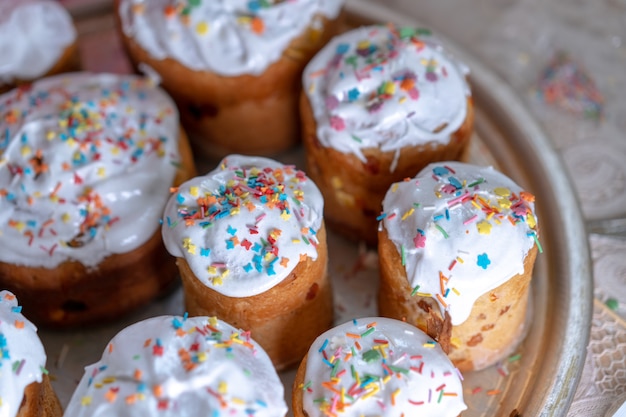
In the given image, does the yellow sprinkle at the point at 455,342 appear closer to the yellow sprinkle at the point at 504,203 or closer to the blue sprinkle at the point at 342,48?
the yellow sprinkle at the point at 504,203

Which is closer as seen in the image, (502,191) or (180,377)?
(180,377)

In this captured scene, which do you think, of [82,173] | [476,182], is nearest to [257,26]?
[82,173]

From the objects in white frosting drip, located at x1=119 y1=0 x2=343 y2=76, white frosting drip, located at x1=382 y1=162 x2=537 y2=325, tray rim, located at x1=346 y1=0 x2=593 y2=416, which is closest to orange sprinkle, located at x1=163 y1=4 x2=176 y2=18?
white frosting drip, located at x1=119 y1=0 x2=343 y2=76

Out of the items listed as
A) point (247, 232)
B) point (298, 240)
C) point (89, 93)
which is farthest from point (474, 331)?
point (89, 93)

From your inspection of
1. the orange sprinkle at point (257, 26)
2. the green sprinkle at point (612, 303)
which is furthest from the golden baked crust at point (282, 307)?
the green sprinkle at point (612, 303)

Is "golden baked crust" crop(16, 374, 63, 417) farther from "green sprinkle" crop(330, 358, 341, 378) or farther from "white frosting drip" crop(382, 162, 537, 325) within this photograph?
"white frosting drip" crop(382, 162, 537, 325)

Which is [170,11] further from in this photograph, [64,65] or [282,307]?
[282,307]

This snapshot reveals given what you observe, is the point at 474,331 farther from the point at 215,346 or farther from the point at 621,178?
the point at 621,178
